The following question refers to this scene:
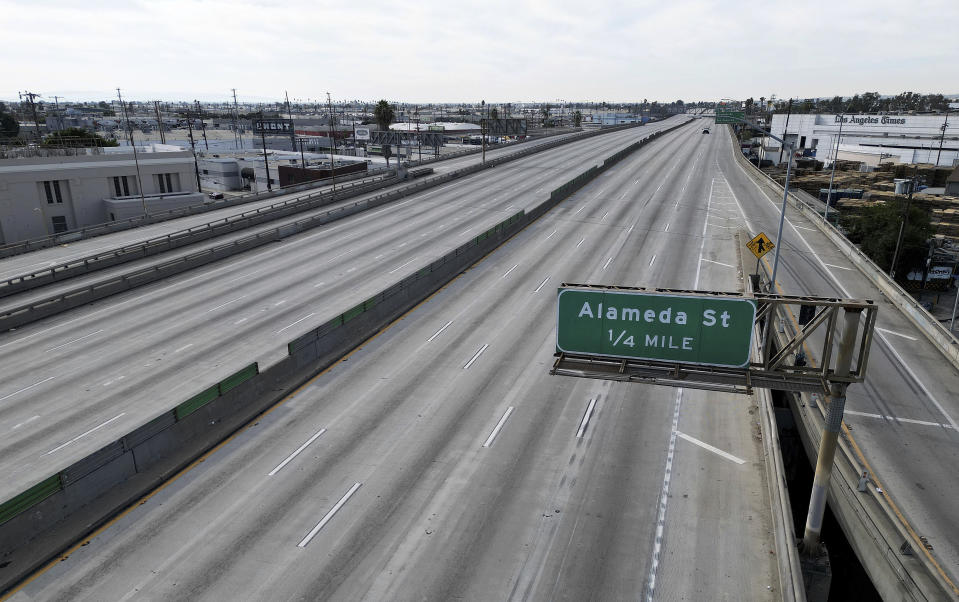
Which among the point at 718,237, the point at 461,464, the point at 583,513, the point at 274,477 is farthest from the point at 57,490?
the point at 718,237

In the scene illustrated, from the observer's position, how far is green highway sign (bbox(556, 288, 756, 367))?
45.4 ft

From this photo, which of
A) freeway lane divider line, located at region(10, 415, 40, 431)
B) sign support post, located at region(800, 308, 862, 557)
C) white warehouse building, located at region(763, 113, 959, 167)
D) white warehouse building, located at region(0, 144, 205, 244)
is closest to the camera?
sign support post, located at region(800, 308, 862, 557)

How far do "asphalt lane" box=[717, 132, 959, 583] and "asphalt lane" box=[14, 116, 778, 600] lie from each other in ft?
12.8

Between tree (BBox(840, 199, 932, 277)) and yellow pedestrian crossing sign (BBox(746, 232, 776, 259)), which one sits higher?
yellow pedestrian crossing sign (BBox(746, 232, 776, 259))

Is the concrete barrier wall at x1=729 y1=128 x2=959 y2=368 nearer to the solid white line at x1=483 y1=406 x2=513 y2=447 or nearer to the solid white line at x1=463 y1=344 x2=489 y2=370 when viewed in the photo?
the solid white line at x1=483 y1=406 x2=513 y2=447

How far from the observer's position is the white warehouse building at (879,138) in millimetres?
112000

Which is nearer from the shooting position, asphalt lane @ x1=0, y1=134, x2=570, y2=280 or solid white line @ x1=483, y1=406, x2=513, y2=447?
solid white line @ x1=483, y1=406, x2=513, y2=447

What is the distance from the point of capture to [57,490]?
14.9m

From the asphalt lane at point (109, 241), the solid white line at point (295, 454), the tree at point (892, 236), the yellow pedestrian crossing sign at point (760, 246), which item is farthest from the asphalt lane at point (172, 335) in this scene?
the tree at point (892, 236)

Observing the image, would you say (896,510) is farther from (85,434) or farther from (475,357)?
(85,434)

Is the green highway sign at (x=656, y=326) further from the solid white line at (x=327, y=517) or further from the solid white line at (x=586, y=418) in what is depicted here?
the solid white line at (x=327, y=517)

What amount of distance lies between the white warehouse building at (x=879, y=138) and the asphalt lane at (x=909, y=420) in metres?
86.4

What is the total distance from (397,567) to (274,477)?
5603mm

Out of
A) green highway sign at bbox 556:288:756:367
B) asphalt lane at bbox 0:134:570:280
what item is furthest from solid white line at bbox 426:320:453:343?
asphalt lane at bbox 0:134:570:280
